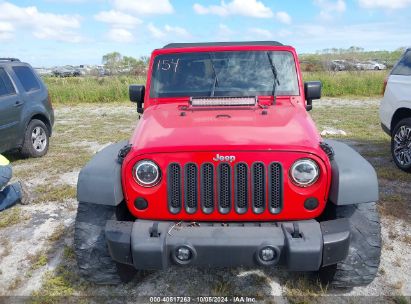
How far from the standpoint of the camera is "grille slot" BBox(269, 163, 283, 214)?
2605 mm

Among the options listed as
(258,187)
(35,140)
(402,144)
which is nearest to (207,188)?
(258,187)

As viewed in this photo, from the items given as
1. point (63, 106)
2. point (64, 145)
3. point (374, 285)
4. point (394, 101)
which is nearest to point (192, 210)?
point (374, 285)

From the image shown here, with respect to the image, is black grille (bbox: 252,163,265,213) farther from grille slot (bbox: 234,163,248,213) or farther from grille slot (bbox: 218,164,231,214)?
grille slot (bbox: 218,164,231,214)

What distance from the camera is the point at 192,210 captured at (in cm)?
267

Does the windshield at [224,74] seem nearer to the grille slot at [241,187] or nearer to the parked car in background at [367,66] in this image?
the grille slot at [241,187]

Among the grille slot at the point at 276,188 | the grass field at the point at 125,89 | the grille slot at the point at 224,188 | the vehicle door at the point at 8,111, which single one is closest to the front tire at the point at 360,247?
the grille slot at the point at 276,188

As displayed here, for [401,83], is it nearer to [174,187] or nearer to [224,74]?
[224,74]

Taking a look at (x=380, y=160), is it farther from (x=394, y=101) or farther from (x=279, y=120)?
(x=279, y=120)

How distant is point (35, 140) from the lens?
24.2ft

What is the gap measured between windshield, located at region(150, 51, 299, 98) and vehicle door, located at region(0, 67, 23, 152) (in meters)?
3.65

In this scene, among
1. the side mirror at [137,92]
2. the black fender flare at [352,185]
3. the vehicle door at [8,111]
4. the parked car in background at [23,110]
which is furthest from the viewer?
the parked car in background at [23,110]

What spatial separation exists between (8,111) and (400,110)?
20.7 feet

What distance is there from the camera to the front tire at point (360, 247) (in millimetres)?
2750

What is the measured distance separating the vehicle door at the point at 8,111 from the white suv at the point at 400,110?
6.15 meters
